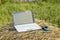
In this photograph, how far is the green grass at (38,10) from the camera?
9.95 feet

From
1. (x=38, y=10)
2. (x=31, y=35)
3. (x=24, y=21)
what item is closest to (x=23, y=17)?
(x=24, y=21)

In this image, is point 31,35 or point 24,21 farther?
point 24,21

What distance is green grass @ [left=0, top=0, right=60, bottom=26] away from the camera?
119 inches

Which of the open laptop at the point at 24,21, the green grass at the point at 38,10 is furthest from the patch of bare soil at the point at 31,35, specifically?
the green grass at the point at 38,10

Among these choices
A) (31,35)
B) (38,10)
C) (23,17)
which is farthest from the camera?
(38,10)

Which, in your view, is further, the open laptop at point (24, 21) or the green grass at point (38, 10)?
the green grass at point (38, 10)

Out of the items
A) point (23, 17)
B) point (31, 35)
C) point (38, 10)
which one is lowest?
point (38, 10)

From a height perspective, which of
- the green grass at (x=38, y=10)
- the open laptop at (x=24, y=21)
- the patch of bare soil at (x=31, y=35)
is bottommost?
the green grass at (x=38, y=10)

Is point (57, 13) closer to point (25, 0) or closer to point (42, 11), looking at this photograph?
point (42, 11)

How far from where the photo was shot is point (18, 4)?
358 centimetres

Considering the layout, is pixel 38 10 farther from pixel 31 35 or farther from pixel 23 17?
pixel 31 35

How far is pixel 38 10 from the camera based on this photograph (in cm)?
333

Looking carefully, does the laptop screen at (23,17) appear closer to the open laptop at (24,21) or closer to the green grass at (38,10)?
the open laptop at (24,21)

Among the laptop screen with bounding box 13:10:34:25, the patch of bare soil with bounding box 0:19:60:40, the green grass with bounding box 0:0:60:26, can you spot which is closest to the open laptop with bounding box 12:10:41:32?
the laptop screen with bounding box 13:10:34:25
